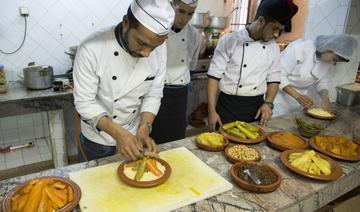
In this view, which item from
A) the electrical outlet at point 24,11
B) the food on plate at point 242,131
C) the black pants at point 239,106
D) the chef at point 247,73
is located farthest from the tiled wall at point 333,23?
the electrical outlet at point 24,11

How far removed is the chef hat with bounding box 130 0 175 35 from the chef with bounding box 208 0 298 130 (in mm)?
970

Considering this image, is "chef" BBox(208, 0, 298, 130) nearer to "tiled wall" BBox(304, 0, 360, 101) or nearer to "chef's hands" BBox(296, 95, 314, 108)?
"chef's hands" BBox(296, 95, 314, 108)

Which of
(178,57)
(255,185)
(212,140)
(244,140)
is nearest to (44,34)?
(178,57)

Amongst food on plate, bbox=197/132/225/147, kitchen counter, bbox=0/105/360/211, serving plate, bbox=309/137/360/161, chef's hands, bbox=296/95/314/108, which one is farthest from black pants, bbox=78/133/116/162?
chef's hands, bbox=296/95/314/108

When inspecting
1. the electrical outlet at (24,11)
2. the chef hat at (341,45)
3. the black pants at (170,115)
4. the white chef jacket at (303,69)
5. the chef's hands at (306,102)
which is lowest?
the black pants at (170,115)

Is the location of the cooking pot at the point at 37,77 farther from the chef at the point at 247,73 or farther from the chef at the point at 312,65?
the chef at the point at 312,65

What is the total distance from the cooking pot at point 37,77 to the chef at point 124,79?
1.25m

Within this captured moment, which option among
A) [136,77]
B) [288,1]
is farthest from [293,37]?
[136,77]

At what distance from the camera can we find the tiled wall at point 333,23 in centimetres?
254

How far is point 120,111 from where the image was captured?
1.60 meters

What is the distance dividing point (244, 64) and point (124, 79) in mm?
1000

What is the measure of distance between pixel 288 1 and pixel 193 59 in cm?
115

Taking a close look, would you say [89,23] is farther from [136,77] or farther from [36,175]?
[36,175]

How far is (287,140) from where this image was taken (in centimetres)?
163
